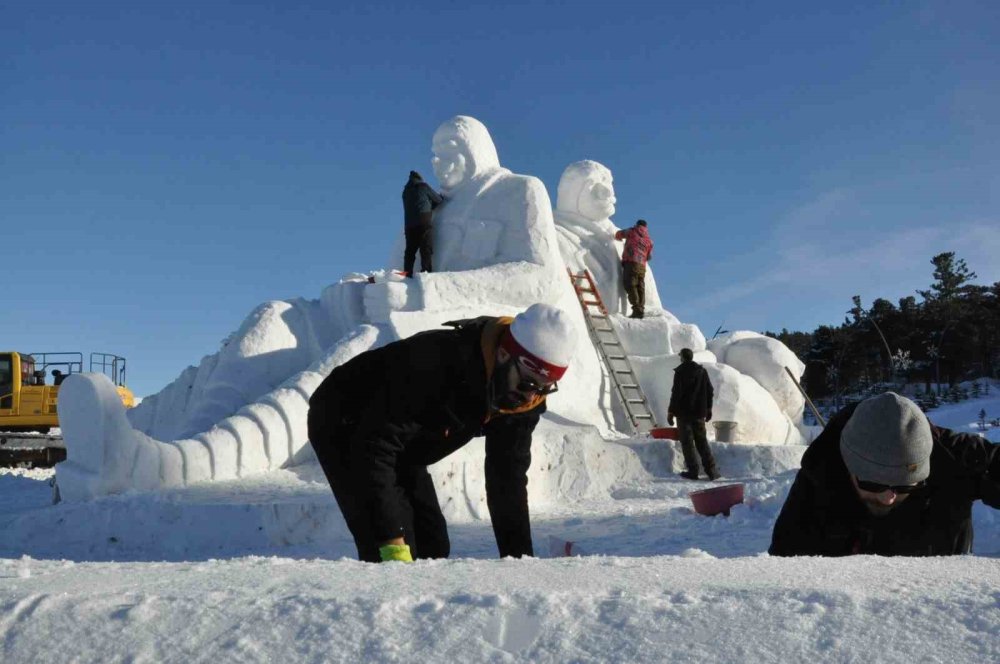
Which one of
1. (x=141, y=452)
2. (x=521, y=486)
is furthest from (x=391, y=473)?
(x=141, y=452)

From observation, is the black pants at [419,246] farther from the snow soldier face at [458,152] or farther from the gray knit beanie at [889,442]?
the gray knit beanie at [889,442]

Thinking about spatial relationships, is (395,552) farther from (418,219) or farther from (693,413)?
(418,219)

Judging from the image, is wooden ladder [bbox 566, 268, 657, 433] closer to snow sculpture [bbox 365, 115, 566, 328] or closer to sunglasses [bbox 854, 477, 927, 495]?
snow sculpture [bbox 365, 115, 566, 328]

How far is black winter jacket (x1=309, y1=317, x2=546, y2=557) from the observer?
279 cm

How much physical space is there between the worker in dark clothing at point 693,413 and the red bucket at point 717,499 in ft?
5.27

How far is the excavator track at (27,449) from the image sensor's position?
14.2m

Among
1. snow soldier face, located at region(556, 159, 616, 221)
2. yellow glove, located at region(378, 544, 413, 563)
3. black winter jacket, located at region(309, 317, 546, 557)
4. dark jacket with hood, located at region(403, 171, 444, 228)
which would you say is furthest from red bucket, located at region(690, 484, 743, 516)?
snow soldier face, located at region(556, 159, 616, 221)

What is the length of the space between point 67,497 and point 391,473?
132 inches

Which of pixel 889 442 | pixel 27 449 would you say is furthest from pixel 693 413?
pixel 27 449

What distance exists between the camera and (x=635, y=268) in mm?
9352

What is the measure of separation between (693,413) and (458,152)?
10.4ft

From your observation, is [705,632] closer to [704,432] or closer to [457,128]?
[704,432]

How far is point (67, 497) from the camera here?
5.34 meters

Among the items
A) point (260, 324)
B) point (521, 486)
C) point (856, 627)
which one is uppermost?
point (260, 324)
